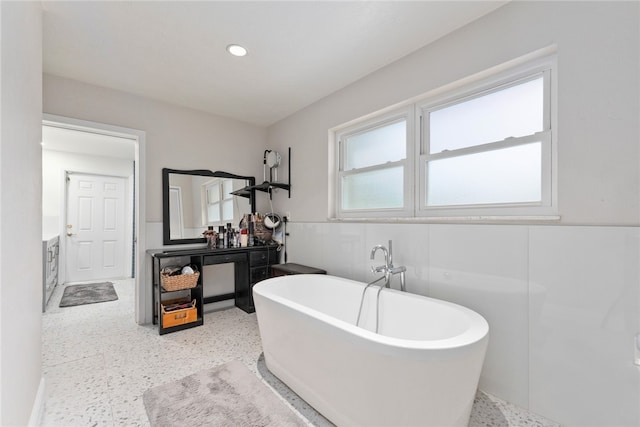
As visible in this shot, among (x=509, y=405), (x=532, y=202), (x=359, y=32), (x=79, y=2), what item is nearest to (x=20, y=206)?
(x=79, y=2)

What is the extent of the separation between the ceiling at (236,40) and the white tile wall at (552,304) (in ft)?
4.73

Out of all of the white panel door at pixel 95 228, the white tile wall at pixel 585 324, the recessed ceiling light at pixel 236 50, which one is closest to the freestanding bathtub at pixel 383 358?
the white tile wall at pixel 585 324

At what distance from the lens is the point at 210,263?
3033mm

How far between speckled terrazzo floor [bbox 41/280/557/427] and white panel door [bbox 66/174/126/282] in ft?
5.69

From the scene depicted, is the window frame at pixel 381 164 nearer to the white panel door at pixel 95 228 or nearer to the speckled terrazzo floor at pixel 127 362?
the speckled terrazzo floor at pixel 127 362

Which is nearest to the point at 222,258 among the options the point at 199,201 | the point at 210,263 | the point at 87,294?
the point at 210,263

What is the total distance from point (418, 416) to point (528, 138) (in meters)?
1.67

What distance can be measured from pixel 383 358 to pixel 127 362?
208cm

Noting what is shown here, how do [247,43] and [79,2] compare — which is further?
[247,43]

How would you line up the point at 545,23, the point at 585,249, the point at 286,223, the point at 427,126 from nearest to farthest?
the point at 585,249
the point at 545,23
the point at 427,126
the point at 286,223

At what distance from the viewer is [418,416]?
121cm

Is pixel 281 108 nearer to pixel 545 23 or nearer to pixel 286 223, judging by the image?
pixel 286 223

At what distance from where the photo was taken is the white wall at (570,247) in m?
1.32

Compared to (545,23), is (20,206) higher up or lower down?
lower down
